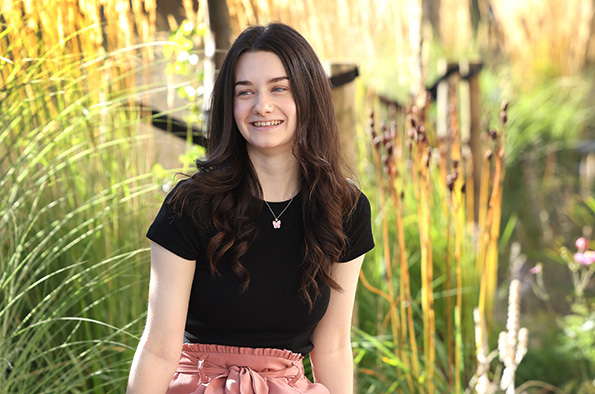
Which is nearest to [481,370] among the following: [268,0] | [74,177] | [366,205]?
[366,205]

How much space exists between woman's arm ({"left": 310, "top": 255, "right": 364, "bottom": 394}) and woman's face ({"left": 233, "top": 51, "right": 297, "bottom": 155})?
33cm

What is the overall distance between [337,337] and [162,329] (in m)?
0.41

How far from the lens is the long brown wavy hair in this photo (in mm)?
1550

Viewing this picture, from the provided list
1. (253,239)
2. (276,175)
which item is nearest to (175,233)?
(253,239)

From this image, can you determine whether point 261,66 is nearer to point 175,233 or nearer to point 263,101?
point 263,101

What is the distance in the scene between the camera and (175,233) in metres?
1.51

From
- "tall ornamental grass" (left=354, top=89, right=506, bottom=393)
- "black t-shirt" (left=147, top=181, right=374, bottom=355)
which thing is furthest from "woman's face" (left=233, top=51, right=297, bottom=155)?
"tall ornamental grass" (left=354, top=89, right=506, bottom=393)

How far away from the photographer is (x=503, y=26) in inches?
274

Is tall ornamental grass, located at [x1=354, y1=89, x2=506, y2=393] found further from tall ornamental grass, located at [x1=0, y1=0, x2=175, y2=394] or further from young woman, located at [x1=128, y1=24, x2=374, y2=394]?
tall ornamental grass, located at [x1=0, y1=0, x2=175, y2=394]

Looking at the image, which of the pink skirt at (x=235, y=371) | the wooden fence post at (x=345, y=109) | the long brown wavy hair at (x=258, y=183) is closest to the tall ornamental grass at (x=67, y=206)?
the pink skirt at (x=235, y=371)

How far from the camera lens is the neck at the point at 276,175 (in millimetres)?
1643

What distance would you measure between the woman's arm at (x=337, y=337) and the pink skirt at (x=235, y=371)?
0.35 feet

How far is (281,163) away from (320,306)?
12.4 inches

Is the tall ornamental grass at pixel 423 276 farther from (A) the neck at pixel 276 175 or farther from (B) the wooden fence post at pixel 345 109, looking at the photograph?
(A) the neck at pixel 276 175
